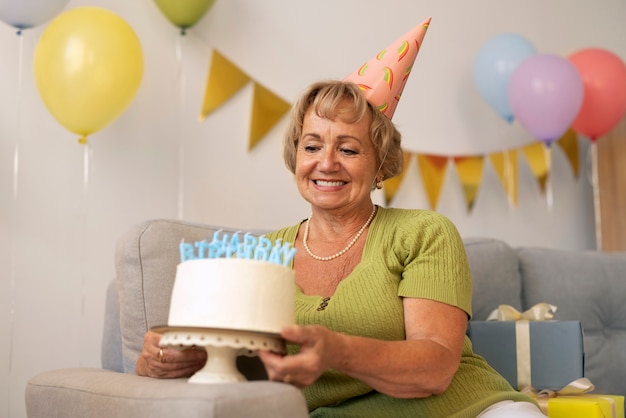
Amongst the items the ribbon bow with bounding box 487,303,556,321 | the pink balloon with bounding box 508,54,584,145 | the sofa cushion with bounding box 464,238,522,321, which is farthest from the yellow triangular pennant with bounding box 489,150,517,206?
the ribbon bow with bounding box 487,303,556,321

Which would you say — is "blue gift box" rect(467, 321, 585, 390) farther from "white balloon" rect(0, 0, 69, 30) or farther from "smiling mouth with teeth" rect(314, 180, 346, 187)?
"white balloon" rect(0, 0, 69, 30)

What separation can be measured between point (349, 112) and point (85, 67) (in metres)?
0.95

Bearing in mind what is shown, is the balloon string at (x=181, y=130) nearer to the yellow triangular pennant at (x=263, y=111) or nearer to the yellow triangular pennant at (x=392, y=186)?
the yellow triangular pennant at (x=263, y=111)

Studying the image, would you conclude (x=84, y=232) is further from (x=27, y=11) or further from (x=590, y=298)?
→ (x=590, y=298)

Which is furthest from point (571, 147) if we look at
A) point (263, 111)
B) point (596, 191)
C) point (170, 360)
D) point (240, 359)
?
point (170, 360)

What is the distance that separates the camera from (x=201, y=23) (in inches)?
122

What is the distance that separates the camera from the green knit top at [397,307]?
1587 millimetres

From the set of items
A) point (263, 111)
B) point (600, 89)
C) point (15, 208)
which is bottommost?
point (15, 208)

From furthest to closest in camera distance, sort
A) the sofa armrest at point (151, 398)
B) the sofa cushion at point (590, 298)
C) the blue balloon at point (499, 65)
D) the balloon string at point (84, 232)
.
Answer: the blue balloon at point (499, 65)
the balloon string at point (84, 232)
the sofa cushion at point (590, 298)
the sofa armrest at point (151, 398)

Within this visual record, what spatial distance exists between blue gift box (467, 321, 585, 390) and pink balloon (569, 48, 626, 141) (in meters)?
1.69

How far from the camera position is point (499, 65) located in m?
3.45

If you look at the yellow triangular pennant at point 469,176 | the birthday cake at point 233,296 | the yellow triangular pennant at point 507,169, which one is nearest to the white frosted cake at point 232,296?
the birthday cake at point 233,296

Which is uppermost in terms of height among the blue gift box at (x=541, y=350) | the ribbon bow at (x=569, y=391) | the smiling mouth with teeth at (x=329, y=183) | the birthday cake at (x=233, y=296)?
the smiling mouth with teeth at (x=329, y=183)

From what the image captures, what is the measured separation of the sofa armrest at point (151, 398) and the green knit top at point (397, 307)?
39cm
